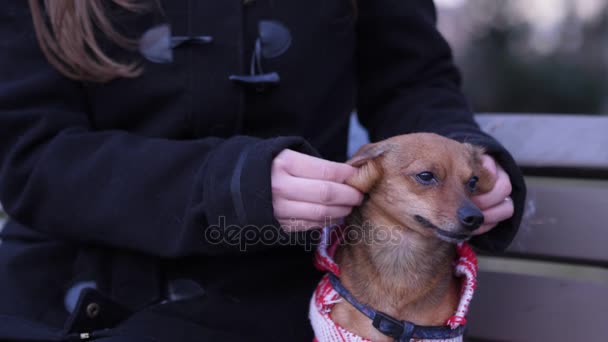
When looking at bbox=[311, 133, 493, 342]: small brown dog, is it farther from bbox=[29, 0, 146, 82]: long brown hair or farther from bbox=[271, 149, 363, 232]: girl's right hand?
bbox=[29, 0, 146, 82]: long brown hair

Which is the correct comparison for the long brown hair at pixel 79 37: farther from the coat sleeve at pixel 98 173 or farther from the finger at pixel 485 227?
the finger at pixel 485 227

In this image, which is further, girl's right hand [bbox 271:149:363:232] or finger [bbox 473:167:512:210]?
finger [bbox 473:167:512:210]

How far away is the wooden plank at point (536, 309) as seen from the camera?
5.05 ft

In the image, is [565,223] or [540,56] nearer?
[565,223]

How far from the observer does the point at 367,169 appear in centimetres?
128

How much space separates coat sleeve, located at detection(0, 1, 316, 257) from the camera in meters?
1.25

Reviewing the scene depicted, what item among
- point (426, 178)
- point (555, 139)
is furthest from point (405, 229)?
point (555, 139)

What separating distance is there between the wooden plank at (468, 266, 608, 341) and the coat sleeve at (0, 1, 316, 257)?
665 millimetres

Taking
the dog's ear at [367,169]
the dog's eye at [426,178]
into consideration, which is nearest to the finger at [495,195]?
the dog's eye at [426,178]

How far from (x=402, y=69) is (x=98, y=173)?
0.85 m

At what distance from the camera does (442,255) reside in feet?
4.54

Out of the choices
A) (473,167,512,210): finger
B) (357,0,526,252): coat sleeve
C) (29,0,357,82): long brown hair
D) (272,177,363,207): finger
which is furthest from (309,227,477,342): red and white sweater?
(29,0,357,82): long brown hair

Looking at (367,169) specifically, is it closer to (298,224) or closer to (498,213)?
(298,224)

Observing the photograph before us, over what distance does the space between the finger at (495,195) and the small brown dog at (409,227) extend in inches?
0.8
